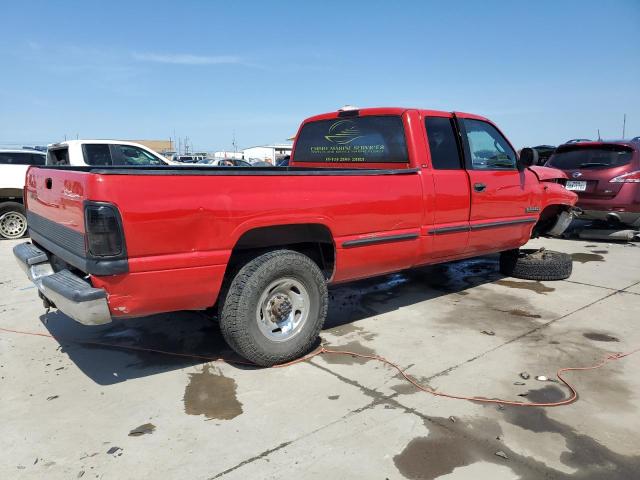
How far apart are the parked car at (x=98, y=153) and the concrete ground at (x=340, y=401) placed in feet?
15.4

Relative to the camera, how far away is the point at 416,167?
4277 millimetres

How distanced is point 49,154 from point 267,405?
857 centimetres

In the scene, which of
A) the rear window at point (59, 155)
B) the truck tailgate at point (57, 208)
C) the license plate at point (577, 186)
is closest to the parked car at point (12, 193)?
the rear window at point (59, 155)

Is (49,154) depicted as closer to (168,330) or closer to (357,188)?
(168,330)

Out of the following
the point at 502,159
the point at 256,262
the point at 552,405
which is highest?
the point at 502,159

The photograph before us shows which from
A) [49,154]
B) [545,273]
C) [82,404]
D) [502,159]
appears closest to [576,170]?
[545,273]

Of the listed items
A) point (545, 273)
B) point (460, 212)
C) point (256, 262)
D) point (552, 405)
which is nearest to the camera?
point (552, 405)

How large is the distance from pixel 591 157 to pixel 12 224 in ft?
36.7

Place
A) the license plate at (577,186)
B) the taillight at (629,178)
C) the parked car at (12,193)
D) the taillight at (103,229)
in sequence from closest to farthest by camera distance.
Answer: the taillight at (103,229) < the taillight at (629,178) < the license plate at (577,186) < the parked car at (12,193)

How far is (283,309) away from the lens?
3.55 m

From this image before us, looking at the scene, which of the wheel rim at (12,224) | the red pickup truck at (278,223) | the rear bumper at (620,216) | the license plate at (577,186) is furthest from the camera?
the wheel rim at (12,224)

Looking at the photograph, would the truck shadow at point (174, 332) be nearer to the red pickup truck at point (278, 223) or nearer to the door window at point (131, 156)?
the red pickup truck at point (278, 223)

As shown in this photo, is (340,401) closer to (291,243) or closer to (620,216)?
(291,243)

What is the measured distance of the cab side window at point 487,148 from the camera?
491 cm
